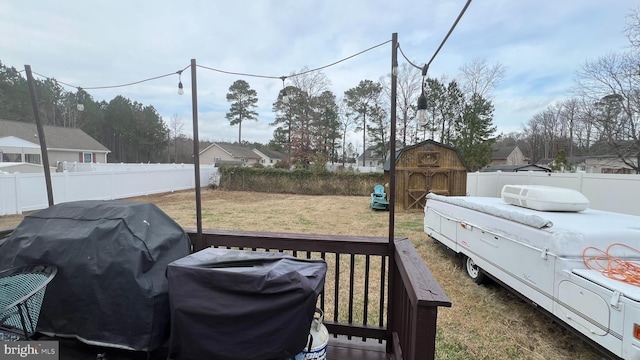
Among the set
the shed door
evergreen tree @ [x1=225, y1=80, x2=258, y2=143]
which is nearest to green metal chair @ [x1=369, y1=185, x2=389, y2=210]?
the shed door

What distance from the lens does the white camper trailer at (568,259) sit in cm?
189

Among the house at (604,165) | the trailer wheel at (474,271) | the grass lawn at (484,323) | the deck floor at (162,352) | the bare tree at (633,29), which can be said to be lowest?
the grass lawn at (484,323)

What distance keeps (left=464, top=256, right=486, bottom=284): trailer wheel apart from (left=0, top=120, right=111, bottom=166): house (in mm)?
18662

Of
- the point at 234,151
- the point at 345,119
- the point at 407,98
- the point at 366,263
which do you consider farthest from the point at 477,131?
the point at 234,151

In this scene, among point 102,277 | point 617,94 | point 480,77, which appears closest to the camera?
point 102,277

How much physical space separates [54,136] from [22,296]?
23.3m

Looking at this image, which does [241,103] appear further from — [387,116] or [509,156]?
[509,156]

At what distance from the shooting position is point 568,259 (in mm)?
2322

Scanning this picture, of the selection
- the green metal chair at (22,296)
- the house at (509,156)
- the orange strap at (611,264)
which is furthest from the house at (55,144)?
the house at (509,156)

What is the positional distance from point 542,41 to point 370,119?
14.8m

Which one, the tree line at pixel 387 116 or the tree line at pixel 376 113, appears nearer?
the tree line at pixel 387 116

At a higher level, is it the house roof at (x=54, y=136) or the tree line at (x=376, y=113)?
the tree line at (x=376, y=113)

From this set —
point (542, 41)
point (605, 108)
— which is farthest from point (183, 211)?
point (605, 108)

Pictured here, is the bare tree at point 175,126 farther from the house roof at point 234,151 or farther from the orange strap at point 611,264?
the orange strap at point 611,264
